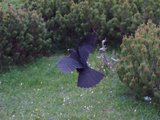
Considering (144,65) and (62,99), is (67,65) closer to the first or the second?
(144,65)

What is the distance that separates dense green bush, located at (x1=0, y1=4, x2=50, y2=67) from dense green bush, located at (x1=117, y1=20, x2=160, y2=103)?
109 inches

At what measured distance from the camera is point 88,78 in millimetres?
3268

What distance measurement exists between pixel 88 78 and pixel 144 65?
939 mm

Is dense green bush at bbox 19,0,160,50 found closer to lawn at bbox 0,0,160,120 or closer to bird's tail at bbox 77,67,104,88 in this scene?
lawn at bbox 0,0,160,120

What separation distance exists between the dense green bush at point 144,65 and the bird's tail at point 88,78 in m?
0.55

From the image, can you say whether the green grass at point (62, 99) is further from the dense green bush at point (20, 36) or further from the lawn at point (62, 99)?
the dense green bush at point (20, 36)

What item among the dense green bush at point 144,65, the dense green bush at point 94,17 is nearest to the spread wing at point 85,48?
the dense green bush at point 144,65

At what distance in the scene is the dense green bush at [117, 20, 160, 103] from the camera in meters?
3.19

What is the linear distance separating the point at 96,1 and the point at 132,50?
11.3 feet

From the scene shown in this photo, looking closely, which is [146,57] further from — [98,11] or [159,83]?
[98,11]

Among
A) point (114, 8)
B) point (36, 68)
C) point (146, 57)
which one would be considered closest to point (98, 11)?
point (114, 8)

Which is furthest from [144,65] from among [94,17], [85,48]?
[94,17]

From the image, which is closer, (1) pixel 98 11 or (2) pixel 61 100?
(2) pixel 61 100

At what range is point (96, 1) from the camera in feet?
21.8
